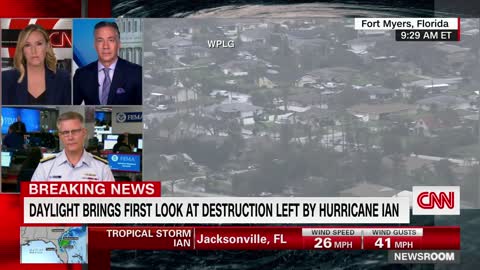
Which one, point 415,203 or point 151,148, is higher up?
point 151,148

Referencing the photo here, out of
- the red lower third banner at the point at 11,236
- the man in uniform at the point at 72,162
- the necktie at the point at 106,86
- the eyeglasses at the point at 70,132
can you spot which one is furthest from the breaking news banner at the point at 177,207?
the necktie at the point at 106,86

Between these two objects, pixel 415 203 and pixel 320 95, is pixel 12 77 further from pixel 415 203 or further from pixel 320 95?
pixel 415 203

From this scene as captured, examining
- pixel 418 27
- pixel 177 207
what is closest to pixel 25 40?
pixel 177 207

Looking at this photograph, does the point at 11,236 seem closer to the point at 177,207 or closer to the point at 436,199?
the point at 177,207

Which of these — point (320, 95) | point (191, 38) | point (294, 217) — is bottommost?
point (294, 217)

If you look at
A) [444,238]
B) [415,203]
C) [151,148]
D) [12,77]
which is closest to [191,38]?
[151,148]

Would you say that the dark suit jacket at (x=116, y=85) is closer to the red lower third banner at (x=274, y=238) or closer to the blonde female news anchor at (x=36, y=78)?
the blonde female news anchor at (x=36, y=78)

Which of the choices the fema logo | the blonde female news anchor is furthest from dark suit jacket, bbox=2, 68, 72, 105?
the fema logo
